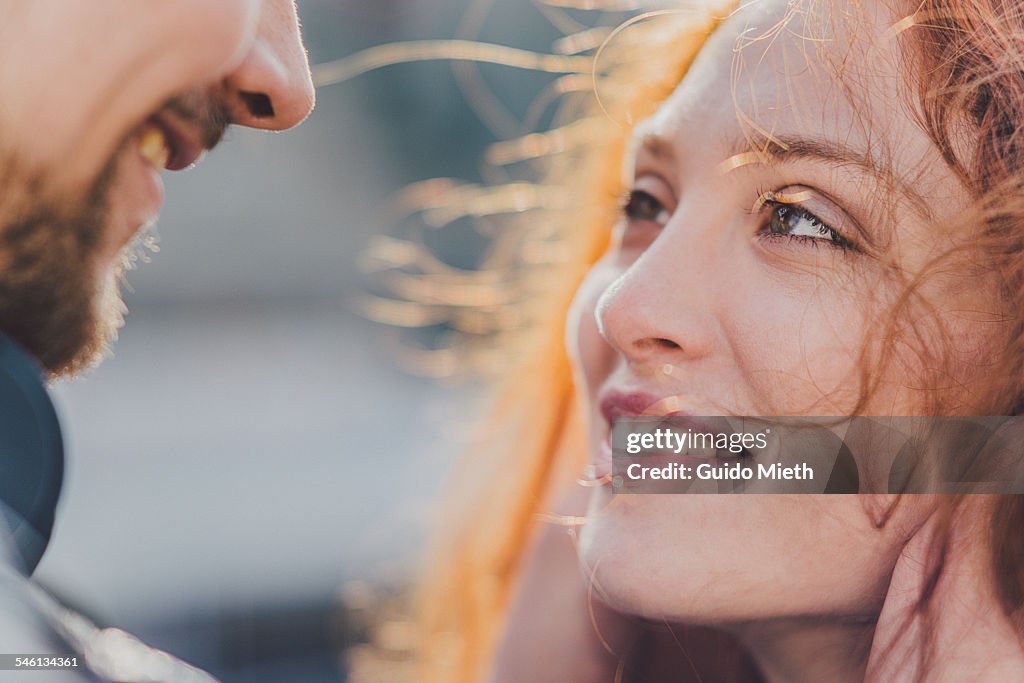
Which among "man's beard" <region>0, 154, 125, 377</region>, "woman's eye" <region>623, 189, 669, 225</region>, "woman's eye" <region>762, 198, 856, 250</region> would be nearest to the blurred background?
"woman's eye" <region>623, 189, 669, 225</region>

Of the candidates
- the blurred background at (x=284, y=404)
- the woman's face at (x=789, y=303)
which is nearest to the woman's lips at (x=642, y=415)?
the woman's face at (x=789, y=303)

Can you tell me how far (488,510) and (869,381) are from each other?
2.52 feet

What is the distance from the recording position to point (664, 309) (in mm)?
792

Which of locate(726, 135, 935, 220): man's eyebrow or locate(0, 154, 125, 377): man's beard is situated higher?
locate(726, 135, 935, 220): man's eyebrow

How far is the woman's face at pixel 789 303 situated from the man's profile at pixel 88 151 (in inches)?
14.9

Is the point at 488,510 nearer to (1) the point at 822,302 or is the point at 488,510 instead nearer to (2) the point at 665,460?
(2) the point at 665,460

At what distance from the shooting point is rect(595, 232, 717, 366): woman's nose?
79cm

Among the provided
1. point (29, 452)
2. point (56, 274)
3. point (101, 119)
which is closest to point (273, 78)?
point (101, 119)

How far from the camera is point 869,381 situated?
2.47ft

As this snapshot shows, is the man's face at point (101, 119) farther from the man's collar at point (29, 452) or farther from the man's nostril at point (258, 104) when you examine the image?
the man's collar at point (29, 452)

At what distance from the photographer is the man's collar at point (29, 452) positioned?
2.39 ft

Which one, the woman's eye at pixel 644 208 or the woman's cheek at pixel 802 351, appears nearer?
the woman's cheek at pixel 802 351

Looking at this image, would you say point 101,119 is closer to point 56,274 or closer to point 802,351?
point 56,274

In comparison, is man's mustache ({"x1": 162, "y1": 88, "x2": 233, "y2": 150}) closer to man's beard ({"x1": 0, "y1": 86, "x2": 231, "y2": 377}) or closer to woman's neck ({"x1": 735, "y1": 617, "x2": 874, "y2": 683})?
man's beard ({"x1": 0, "y1": 86, "x2": 231, "y2": 377})
